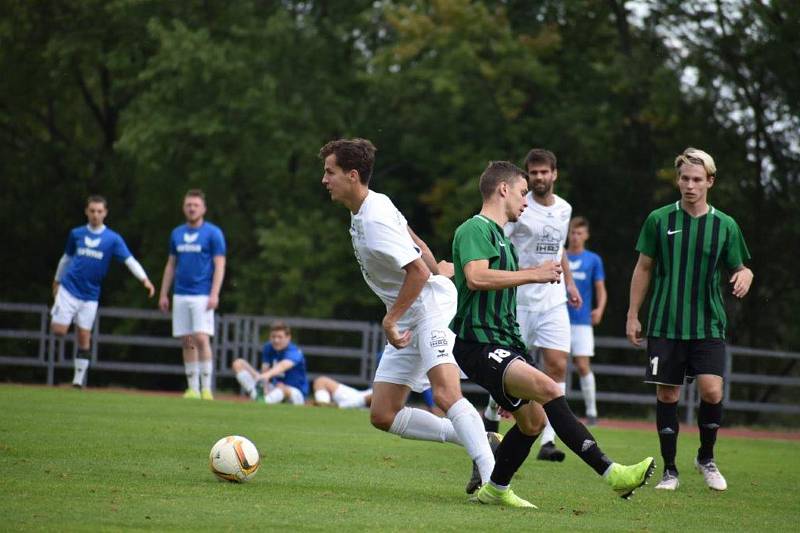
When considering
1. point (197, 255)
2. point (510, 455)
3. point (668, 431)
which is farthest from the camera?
point (197, 255)

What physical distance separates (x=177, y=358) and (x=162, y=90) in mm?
6434

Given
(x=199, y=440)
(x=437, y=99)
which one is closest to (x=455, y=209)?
(x=437, y=99)

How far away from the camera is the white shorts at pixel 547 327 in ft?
37.0

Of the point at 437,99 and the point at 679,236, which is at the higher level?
the point at 437,99

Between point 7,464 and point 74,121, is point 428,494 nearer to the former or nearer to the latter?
point 7,464

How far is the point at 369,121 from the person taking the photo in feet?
105

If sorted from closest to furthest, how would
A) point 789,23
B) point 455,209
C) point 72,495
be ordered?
1. point 72,495
2. point 789,23
3. point 455,209

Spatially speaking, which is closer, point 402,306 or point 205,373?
point 402,306

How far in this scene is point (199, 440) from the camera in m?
11.3

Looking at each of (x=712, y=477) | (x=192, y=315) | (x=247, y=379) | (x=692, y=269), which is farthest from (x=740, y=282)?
(x=247, y=379)

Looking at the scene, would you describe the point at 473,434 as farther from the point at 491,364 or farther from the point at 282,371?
the point at 282,371

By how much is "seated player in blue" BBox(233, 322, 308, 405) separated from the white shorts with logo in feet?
36.9

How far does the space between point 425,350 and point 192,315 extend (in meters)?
10.1

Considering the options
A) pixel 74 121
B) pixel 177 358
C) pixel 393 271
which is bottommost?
pixel 177 358
